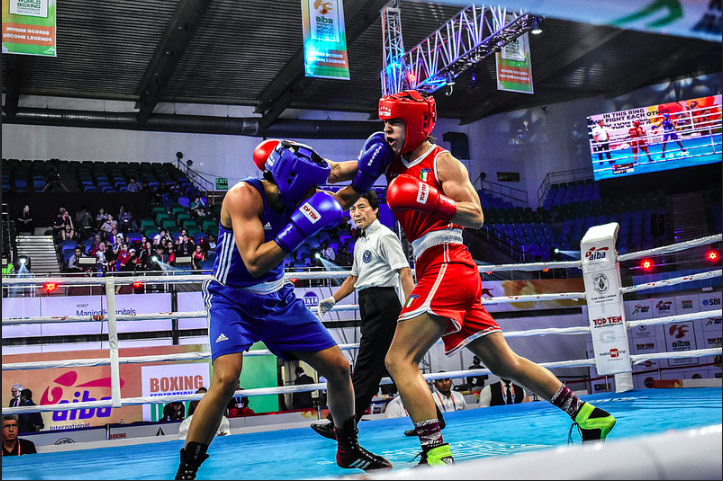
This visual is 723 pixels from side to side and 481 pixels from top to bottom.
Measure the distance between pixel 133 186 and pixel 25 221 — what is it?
2.79 metres

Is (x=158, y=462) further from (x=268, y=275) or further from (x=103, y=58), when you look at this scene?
(x=103, y=58)

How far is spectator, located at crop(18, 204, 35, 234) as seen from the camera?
41.0 ft

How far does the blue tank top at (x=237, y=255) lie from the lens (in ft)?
7.86

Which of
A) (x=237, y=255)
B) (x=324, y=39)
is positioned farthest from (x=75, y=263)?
(x=237, y=255)

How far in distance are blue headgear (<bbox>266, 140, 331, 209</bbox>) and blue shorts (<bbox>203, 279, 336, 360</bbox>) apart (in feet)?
1.46

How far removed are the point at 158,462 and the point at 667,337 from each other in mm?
11034

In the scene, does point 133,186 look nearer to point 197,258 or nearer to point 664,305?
point 197,258

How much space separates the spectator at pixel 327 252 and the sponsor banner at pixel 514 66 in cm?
500

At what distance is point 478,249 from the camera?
16406 mm

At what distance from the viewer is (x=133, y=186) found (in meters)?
14.8

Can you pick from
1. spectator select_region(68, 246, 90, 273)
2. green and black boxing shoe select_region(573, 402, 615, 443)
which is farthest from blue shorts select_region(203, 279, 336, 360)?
spectator select_region(68, 246, 90, 273)

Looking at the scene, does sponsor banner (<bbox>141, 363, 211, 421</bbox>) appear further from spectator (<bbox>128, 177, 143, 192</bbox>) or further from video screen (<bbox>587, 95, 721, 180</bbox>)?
video screen (<bbox>587, 95, 721, 180</bbox>)

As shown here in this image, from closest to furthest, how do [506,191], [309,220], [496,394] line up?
[309,220] < [496,394] < [506,191]

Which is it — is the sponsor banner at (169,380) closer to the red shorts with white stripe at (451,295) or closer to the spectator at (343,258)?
the spectator at (343,258)
